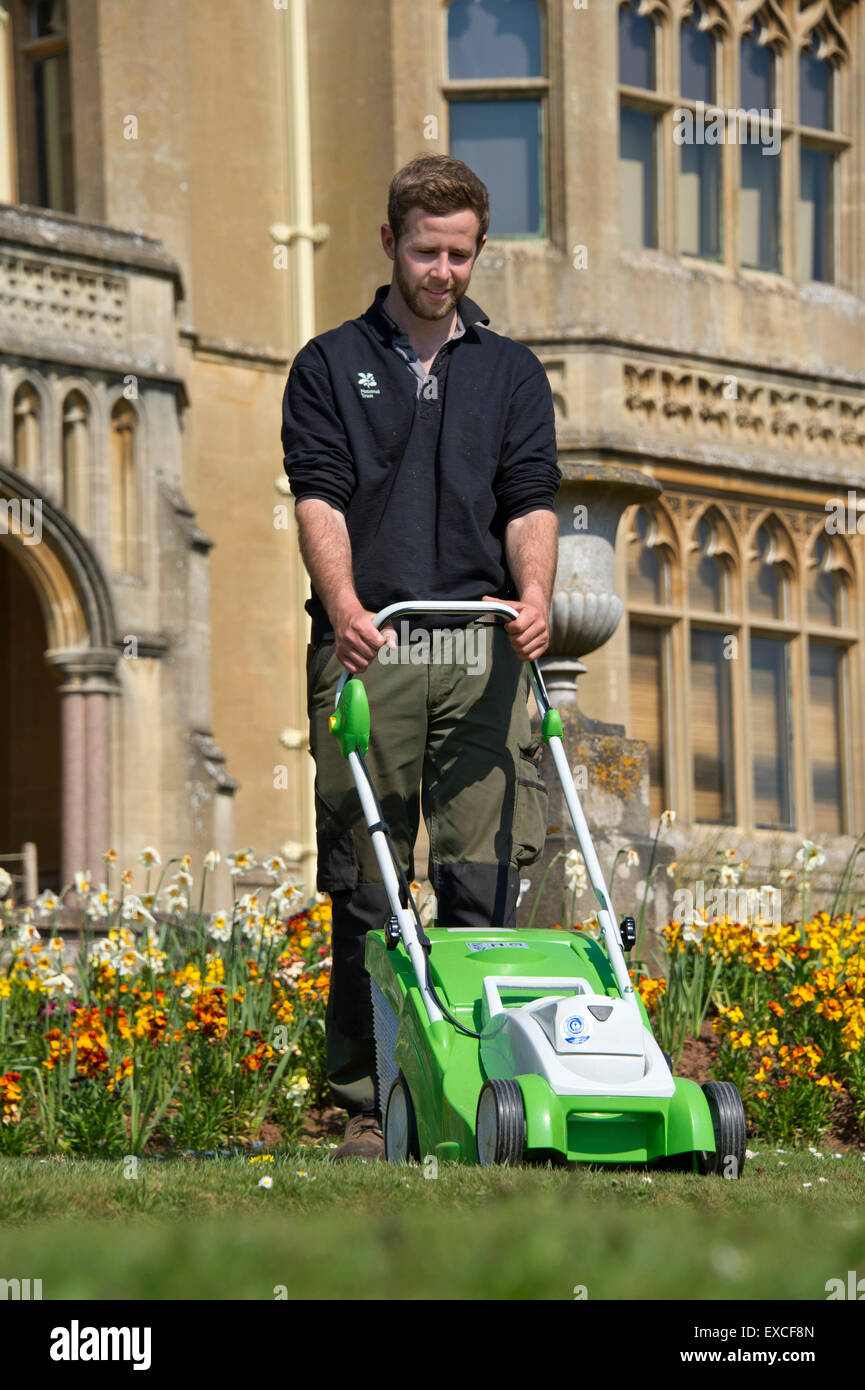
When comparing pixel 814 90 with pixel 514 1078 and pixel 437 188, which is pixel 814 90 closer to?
pixel 437 188

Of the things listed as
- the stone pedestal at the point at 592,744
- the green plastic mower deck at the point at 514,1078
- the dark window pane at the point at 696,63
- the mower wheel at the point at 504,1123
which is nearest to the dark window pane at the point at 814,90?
the dark window pane at the point at 696,63

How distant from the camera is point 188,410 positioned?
15875mm

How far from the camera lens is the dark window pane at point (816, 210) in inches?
669

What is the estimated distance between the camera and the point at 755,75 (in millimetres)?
16656

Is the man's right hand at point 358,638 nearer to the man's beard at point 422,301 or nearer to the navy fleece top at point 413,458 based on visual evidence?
the navy fleece top at point 413,458

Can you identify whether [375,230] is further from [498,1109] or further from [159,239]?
[498,1109]

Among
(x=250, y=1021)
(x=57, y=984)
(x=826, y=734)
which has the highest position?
(x=826, y=734)

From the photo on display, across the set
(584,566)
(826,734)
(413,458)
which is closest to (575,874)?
(584,566)

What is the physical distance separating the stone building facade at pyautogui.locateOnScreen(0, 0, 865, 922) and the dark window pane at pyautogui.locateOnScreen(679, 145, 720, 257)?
3cm

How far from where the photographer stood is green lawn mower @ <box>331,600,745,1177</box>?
3791mm

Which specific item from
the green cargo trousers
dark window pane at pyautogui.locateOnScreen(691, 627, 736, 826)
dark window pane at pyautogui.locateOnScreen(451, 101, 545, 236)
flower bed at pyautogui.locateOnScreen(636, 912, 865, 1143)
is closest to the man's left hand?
the green cargo trousers

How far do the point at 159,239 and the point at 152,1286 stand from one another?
13548 mm

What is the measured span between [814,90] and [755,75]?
67 centimetres

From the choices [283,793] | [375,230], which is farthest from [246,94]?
[283,793]
